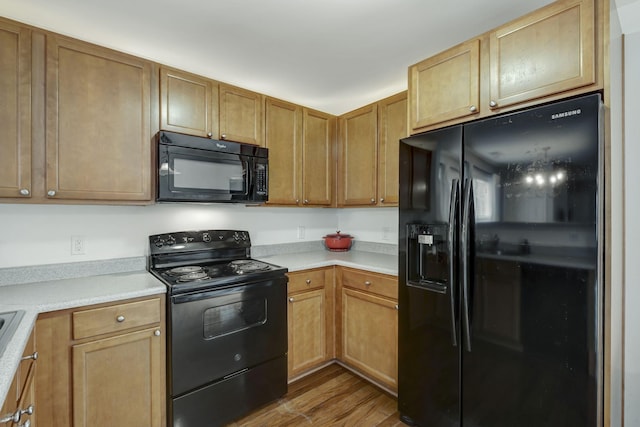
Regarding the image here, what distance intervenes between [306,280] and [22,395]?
62.5 inches

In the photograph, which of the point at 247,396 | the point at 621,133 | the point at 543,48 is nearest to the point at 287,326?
the point at 247,396

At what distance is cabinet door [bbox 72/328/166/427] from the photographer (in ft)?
4.85

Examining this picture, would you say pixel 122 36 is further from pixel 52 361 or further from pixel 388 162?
pixel 388 162

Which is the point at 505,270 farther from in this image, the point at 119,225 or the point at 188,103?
the point at 119,225

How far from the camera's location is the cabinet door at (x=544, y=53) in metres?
1.25

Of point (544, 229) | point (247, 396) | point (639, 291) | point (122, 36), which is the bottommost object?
point (247, 396)

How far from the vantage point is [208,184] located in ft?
6.69

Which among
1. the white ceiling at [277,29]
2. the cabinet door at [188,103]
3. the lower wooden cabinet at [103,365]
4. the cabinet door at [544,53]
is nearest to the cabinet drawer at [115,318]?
the lower wooden cabinet at [103,365]

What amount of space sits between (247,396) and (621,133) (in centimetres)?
264

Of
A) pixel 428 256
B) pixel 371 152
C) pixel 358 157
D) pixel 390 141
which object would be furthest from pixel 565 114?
pixel 358 157

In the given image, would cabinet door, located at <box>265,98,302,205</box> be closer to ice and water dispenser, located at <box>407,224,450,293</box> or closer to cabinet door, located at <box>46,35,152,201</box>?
cabinet door, located at <box>46,35,152,201</box>

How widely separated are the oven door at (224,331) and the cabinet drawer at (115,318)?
0.11 metres

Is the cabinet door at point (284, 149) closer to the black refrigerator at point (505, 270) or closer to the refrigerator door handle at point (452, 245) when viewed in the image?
the black refrigerator at point (505, 270)

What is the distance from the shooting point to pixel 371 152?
261 centimetres
